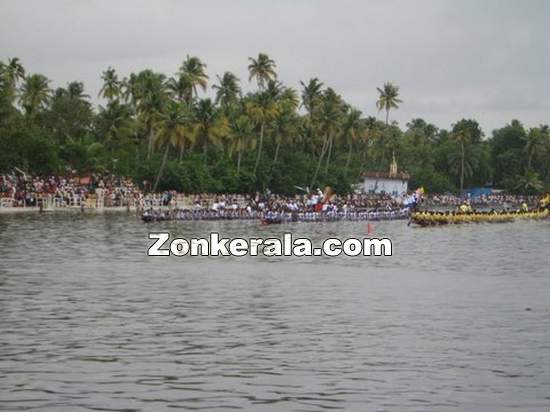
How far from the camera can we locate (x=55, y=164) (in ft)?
291

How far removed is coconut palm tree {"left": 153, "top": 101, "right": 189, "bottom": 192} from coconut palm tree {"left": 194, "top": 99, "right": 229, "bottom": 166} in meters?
3.79

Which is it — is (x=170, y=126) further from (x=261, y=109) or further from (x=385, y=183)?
(x=385, y=183)

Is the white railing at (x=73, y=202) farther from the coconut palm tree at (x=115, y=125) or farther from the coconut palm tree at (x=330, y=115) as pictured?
the coconut palm tree at (x=330, y=115)

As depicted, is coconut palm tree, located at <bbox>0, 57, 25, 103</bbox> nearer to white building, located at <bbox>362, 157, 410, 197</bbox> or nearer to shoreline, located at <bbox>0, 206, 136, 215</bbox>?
shoreline, located at <bbox>0, 206, 136, 215</bbox>

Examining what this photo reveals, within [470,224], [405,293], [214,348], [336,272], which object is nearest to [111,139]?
→ [470,224]

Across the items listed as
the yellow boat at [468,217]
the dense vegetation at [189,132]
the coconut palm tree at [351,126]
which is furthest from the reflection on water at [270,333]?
the coconut palm tree at [351,126]

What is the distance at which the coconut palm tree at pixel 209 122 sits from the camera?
106 meters

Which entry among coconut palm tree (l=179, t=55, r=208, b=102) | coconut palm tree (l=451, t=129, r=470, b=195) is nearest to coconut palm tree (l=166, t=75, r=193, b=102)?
coconut palm tree (l=179, t=55, r=208, b=102)

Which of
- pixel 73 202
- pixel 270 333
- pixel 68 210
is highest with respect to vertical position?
pixel 73 202

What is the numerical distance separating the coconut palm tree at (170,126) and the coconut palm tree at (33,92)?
620 inches

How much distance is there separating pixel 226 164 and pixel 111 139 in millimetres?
12398

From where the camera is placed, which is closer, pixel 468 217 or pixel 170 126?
pixel 468 217

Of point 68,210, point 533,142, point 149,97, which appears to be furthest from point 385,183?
point 68,210

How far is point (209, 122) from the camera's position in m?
106
